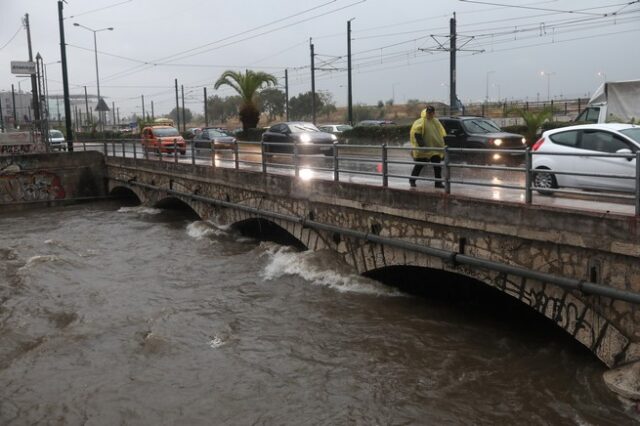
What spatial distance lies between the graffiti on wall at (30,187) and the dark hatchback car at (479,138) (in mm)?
19350

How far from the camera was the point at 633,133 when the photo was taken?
33.1ft

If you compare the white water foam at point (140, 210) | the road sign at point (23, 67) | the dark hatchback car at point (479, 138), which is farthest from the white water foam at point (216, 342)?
the road sign at point (23, 67)

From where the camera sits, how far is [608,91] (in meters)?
22.4

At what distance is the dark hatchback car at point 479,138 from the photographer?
1677cm

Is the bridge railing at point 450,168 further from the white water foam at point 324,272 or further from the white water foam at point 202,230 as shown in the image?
the white water foam at point 202,230

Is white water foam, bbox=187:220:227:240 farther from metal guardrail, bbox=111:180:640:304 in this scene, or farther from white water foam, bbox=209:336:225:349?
white water foam, bbox=209:336:225:349

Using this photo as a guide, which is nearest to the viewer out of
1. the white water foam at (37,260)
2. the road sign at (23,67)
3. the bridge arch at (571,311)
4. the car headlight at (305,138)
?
the bridge arch at (571,311)

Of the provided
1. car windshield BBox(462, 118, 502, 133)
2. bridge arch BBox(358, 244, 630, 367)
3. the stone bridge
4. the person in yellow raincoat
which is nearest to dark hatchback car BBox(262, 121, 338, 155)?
car windshield BBox(462, 118, 502, 133)

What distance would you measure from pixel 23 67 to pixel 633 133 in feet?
107

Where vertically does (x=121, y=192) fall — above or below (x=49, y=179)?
below

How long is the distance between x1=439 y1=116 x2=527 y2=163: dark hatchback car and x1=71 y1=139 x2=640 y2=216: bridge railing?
2.6 inches

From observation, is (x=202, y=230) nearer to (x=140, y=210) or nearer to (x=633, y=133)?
(x=140, y=210)

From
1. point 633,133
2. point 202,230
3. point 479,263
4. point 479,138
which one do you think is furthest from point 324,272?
point 202,230

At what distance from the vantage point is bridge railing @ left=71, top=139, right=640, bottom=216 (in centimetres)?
805
